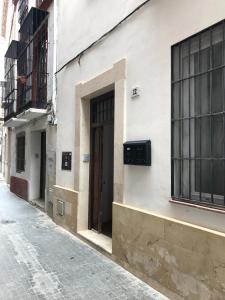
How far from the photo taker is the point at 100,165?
264 inches

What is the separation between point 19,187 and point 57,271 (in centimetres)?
790

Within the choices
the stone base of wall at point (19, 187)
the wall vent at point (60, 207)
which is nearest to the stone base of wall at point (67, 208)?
the wall vent at point (60, 207)

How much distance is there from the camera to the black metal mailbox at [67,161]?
7276 millimetres

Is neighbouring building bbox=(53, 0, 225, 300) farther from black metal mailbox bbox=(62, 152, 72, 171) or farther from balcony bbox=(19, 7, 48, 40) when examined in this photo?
balcony bbox=(19, 7, 48, 40)

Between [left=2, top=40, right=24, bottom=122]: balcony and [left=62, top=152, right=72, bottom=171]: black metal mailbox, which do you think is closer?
[left=62, top=152, right=72, bottom=171]: black metal mailbox

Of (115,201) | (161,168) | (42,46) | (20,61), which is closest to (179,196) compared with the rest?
(161,168)

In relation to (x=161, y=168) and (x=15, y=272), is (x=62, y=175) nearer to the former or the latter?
(x=15, y=272)

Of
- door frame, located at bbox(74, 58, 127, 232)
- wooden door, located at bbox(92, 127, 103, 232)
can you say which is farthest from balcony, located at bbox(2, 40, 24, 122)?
wooden door, located at bbox(92, 127, 103, 232)

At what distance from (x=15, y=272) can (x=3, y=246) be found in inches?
55.6

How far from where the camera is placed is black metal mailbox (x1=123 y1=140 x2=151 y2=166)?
14.7 feet

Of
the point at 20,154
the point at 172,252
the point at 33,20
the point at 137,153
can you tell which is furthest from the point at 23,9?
the point at 172,252

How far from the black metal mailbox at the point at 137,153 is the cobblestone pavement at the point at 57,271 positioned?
158cm

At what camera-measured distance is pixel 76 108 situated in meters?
6.95

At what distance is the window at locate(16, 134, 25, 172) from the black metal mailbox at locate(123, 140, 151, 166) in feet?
27.2
